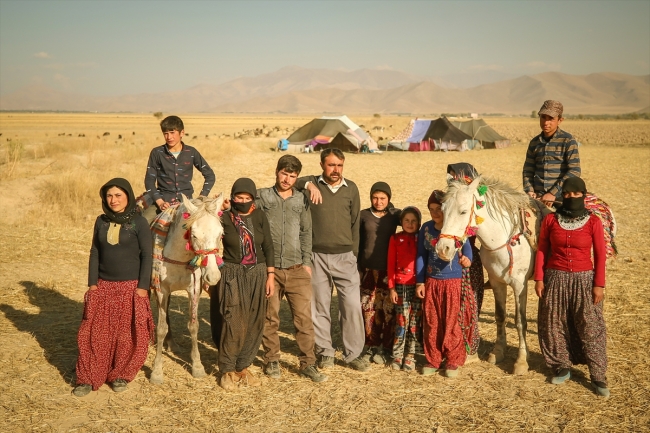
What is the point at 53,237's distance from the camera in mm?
9992

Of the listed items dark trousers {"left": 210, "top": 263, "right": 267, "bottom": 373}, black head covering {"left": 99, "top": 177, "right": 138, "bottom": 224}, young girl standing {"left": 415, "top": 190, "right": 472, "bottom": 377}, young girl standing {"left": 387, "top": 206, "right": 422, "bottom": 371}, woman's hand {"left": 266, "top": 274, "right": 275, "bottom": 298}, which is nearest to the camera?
black head covering {"left": 99, "top": 177, "right": 138, "bottom": 224}

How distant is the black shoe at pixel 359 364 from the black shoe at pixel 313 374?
39cm

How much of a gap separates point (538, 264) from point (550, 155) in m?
1.36

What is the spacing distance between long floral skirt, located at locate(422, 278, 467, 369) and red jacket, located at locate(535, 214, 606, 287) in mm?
833

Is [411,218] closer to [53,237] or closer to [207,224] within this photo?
[207,224]

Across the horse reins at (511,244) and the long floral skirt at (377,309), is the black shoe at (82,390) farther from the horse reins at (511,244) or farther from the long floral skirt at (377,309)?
the horse reins at (511,244)

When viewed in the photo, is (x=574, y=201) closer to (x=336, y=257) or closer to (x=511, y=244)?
(x=511, y=244)

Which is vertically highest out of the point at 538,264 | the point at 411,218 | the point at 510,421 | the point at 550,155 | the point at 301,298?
the point at 550,155

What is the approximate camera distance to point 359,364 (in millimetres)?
5211

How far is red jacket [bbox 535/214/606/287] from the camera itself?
4605mm

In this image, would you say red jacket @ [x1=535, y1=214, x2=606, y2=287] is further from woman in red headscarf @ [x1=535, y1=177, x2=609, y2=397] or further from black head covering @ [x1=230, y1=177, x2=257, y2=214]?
black head covering @ [x1=230, y1=177, x2=257, y2=214]

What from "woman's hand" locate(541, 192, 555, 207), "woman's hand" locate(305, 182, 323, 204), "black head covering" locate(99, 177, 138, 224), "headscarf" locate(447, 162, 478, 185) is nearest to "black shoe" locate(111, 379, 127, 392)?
"black head covering" locate(99, 177, 138, 224)

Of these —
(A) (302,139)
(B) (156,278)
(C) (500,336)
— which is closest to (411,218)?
(C) (500,336)

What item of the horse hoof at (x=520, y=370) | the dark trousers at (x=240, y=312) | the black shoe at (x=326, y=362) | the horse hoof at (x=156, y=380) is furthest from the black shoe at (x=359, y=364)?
the horse hoof at (x=156, y=380)
